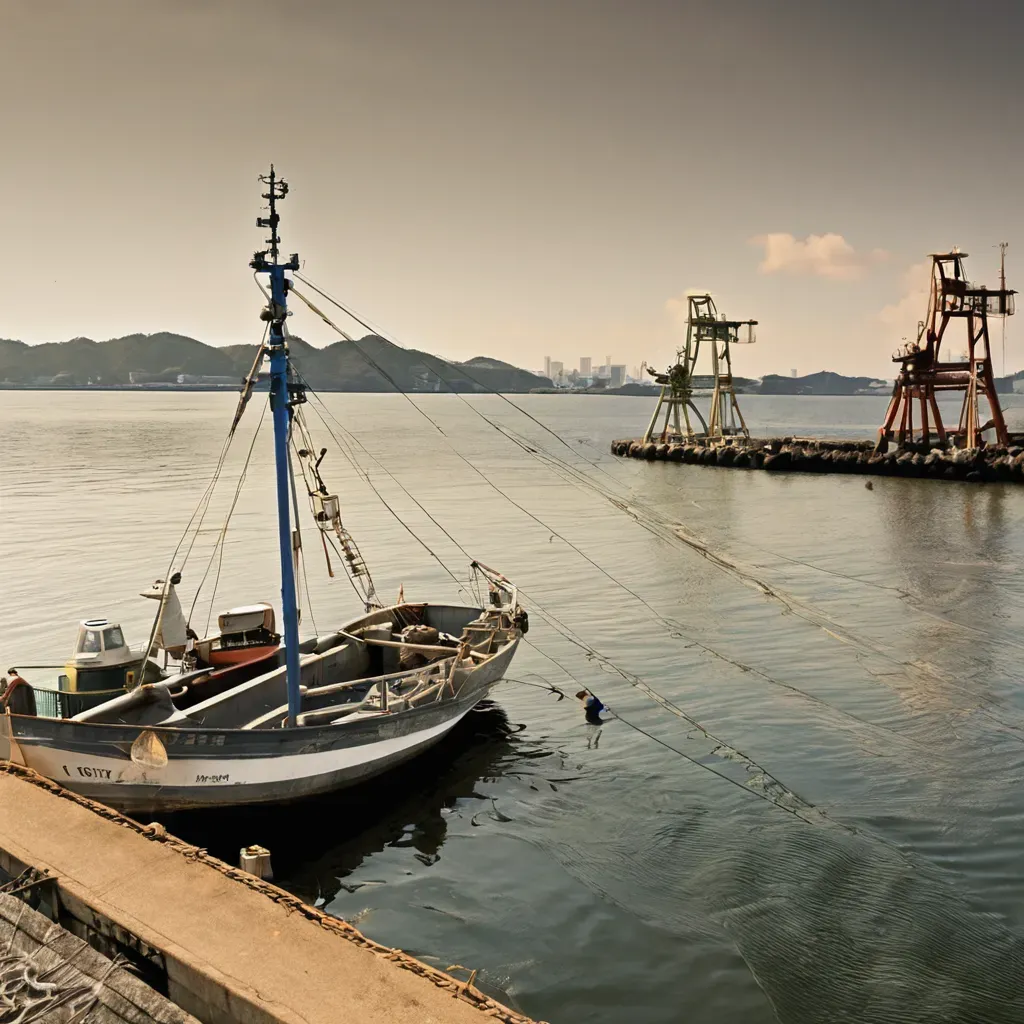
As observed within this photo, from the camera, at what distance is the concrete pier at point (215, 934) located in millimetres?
7754

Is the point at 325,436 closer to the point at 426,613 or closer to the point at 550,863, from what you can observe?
the point at 426,613

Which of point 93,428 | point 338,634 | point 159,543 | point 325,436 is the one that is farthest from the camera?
point 93,428

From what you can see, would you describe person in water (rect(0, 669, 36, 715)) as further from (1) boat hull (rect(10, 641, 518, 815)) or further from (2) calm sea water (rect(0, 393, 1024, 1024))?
(2) calm sea water (rect(0, 393, 1024, 1024))

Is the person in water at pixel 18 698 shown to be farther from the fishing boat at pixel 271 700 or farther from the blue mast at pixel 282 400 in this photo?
the blue mast at pixel 282 400

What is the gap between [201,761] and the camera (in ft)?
43.8

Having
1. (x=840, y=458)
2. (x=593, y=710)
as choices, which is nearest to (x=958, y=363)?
(x=840, y=458)

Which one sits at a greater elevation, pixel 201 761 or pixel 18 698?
pixel 18 698

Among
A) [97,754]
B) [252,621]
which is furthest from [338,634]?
[97,754]

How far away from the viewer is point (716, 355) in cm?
→ 7944

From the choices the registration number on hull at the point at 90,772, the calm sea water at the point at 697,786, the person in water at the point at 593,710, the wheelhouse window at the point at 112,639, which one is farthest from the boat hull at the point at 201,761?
the person in water at the point at 593,710

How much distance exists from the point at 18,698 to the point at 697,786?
11.1 m

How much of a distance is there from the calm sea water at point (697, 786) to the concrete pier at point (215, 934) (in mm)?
2559

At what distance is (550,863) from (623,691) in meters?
7.70

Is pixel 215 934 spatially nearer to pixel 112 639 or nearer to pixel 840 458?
pixel 112 639
